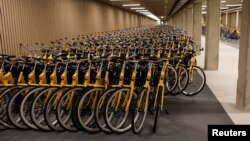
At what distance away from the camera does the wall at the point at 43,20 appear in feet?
22.0

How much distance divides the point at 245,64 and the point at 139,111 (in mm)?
1894

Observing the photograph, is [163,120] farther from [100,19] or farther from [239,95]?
[100,19]

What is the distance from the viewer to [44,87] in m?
3.76

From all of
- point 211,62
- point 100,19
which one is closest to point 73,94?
point 211,62

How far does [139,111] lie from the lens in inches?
157

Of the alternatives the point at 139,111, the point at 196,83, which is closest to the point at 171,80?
the point at 196,83

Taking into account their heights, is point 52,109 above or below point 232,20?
below

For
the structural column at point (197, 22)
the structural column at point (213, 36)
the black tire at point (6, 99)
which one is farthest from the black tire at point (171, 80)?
the structural column at point (197, 22)

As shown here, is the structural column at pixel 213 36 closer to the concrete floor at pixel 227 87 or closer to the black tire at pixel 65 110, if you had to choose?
the concrete floor at pixel 227 87

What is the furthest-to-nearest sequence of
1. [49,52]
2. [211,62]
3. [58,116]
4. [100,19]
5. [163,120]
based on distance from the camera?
[100,19], [211,62], [49,52], [163,120], [58,116]

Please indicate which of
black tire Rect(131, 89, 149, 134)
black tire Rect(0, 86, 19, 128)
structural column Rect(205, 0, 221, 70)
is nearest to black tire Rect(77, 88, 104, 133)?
black tire Rect(131, 89, 149, 134)

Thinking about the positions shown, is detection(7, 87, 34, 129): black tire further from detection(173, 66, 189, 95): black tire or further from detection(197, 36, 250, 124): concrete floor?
detection(197, 36, 250, 124): concrete floor

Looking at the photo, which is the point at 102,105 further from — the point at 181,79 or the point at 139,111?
the point at 181,79

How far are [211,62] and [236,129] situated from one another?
232 inches
